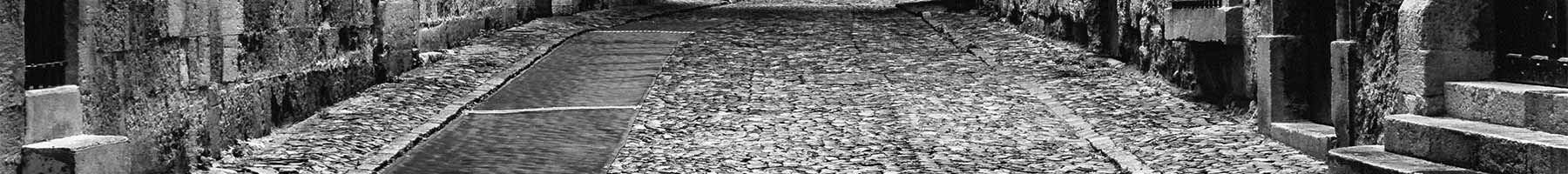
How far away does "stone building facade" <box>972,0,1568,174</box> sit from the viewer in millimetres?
6133

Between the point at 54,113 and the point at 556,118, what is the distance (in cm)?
308

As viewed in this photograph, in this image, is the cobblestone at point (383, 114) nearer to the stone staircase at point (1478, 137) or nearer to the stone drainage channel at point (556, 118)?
the stone drainage channel at point (556, 118)

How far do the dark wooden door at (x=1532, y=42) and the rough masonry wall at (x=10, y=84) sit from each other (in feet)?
13.8

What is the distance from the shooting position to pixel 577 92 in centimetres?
1027

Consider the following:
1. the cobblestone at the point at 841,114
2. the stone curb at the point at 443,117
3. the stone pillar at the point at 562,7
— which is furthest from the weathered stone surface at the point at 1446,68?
the stone pillar at the point at 562,7

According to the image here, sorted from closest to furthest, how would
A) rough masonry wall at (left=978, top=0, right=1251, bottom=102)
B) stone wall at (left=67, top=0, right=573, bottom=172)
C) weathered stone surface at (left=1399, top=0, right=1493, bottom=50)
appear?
weathered stone surface at (left=1399, top=0, right=1493, bottom=50), stone wall at (left=67, top=0, right=573, bottom=172), rough masonry wall at (left=978, top=0, right=1251, bottom=102)

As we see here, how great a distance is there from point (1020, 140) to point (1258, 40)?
38.6 inches

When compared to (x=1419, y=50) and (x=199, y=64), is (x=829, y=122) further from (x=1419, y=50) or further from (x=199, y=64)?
(x=1419, y=50)

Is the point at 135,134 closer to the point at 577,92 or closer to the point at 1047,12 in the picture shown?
the point at 577,92

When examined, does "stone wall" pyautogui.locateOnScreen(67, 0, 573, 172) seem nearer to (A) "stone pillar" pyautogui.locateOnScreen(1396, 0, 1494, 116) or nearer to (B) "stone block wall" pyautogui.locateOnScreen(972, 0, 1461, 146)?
(B) "stone block wall" pyautogui.locateOnScreen(972, 0, 1461, 146)

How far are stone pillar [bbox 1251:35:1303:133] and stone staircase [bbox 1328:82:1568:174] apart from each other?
4.56 feet

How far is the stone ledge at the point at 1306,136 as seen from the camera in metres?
7.72

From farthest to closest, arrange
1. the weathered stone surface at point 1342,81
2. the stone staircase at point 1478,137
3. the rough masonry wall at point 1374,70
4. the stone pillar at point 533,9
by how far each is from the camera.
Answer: the stone pillar at point 533,9 → the weathered stone surface at point 1342,81 → the rough masonry wall at point 1374,70 → the stone staircase at point 1478,137

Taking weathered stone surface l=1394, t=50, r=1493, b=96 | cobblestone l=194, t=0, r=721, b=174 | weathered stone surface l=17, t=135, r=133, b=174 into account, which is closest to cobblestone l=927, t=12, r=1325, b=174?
weathered stone surface l=1394, t=50, r=1493, b=96
